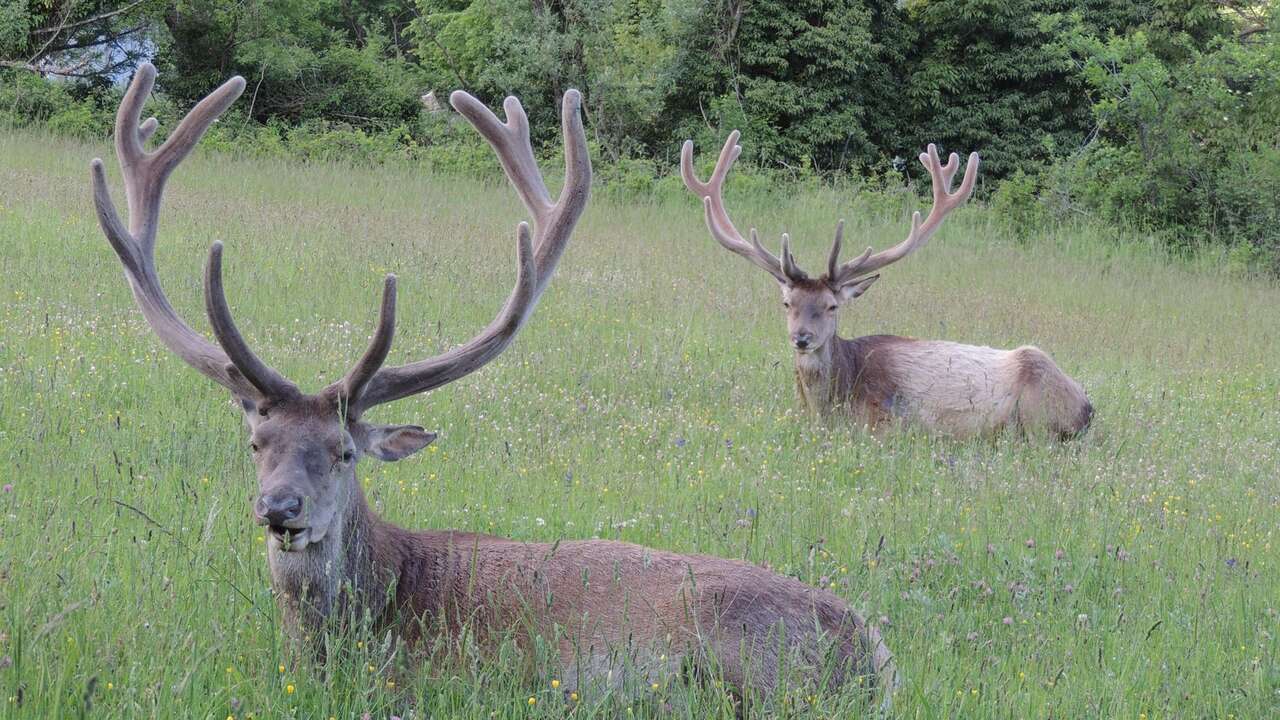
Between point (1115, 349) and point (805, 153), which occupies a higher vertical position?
point (805, 153)

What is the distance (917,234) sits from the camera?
34.2ft

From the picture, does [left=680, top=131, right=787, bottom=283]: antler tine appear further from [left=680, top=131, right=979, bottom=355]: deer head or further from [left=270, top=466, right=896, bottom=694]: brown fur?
[left=270, top=466, right=896, bottom=694]: brown fur

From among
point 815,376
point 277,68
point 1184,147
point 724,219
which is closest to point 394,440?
point 815,376

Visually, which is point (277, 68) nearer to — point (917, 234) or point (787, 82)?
point (787, 82)

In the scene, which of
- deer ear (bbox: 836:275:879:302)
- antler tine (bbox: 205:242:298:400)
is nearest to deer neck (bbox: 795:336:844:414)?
deer ear (bbox: 836:275:879:302)

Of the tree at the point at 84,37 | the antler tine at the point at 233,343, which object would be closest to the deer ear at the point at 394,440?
the antler tine at the point at 233,343

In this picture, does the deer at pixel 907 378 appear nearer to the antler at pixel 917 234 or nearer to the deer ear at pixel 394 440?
the antler at pixel 917 234

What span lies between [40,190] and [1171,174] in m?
16.8

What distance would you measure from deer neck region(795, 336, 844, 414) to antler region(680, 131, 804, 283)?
578 mm

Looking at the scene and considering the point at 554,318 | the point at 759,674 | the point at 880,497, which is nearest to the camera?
the point at 759,674

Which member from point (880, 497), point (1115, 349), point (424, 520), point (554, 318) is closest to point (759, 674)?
point (424, 520)

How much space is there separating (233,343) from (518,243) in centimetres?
95

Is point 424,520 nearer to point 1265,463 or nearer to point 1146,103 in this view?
point 1265,463

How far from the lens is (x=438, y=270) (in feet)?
39.5
